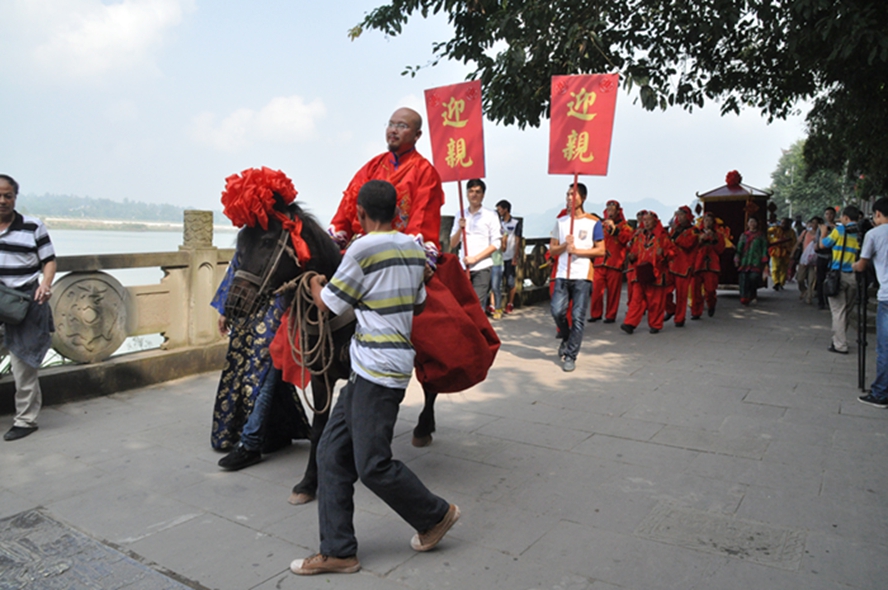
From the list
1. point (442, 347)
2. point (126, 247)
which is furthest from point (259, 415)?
point (126, 247)

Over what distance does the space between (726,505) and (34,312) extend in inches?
A: 180

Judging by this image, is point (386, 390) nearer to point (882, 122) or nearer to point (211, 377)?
point (211, 377)

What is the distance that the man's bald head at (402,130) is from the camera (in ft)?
13.5

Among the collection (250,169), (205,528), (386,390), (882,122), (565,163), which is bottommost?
(205,528)

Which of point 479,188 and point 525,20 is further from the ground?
point 525,20

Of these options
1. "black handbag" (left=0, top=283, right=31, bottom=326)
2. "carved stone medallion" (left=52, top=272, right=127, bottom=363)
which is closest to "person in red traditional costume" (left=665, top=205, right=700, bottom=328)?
"carved stone medallion" (left=52, top=272, right=127, bottom=363)

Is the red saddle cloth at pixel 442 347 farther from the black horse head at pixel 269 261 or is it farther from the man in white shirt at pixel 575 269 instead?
the man in white shirt at pixel 575 269

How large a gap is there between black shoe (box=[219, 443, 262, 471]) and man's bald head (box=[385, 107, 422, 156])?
203cm

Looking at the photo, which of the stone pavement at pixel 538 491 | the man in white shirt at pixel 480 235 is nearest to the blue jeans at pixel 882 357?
the stone pavement at pixel 538 491

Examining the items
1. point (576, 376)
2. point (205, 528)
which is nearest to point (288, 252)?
point (205, 528)

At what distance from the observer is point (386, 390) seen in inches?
115

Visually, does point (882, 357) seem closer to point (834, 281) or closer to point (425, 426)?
point (834, 281)

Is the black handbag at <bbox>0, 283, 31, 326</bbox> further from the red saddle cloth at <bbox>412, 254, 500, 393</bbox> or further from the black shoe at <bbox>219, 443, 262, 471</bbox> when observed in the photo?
the red saddle cloth at <bbox>412, 254, 500, 393</bbox>

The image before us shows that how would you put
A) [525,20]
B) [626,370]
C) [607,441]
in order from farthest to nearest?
1. [525,20]
2. [626,370]
3. [607,441]
